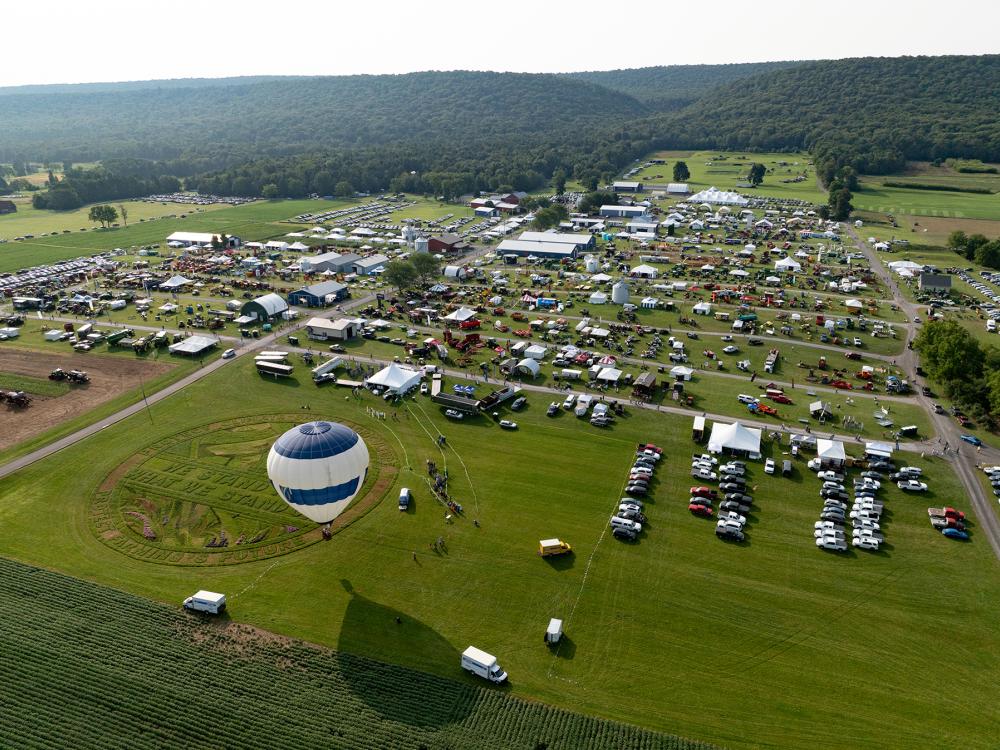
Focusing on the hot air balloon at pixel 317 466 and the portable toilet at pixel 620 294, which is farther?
the portable toilet at pixel 620 294

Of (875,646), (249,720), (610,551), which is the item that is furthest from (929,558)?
(249,720)

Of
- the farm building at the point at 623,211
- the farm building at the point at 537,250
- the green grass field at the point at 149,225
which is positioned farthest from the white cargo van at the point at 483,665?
the farm building at the point at 623,211

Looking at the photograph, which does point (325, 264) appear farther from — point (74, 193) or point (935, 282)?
point (74, 193)

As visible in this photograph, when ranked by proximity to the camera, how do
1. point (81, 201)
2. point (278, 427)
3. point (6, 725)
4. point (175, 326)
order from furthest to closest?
point (81, 201)
point (175, 326)
point (278, 427)
point (6, 725)

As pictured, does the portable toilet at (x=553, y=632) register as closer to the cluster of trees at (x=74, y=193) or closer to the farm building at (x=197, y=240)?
the farm building at (x=197, y=240)

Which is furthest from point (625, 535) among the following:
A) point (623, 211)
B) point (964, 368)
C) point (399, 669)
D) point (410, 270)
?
point (623, 211)

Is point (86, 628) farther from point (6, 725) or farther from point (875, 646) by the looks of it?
point (875, 646)
